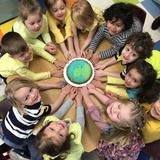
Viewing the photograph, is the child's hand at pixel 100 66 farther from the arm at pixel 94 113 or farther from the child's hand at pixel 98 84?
the arm at pixel 94 113

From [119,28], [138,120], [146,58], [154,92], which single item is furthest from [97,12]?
[138,120]

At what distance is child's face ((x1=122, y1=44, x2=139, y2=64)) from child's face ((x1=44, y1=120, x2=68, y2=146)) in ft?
1.52

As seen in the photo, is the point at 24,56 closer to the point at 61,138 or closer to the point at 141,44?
the point at 61,138

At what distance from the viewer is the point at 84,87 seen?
1840mm

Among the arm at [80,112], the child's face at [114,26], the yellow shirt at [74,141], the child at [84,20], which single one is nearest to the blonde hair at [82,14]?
the child at [84,20]

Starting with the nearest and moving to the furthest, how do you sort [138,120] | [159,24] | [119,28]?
A: 1. [138,120]
2. [119,28]
3. [159,24]

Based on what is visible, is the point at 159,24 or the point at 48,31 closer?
the point at 48,31

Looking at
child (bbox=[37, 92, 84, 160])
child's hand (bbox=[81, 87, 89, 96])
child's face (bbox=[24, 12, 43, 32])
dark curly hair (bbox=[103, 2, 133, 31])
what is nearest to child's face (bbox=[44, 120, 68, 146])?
child (bbox=[37, 92, 84, 160])

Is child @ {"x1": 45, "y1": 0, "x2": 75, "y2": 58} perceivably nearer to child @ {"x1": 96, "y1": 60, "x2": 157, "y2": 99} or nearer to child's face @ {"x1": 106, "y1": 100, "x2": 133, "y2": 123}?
child @ {"x1": 96, "y1": 60, "x2": 157, "y2": 99}

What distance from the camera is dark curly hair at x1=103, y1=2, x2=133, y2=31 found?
1.90 metres

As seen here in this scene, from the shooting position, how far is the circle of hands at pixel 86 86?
5.95 ft

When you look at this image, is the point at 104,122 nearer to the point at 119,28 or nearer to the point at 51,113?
the point at 51,113

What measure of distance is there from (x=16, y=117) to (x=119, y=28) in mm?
713

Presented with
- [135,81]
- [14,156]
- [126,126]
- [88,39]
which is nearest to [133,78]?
[135,81]
